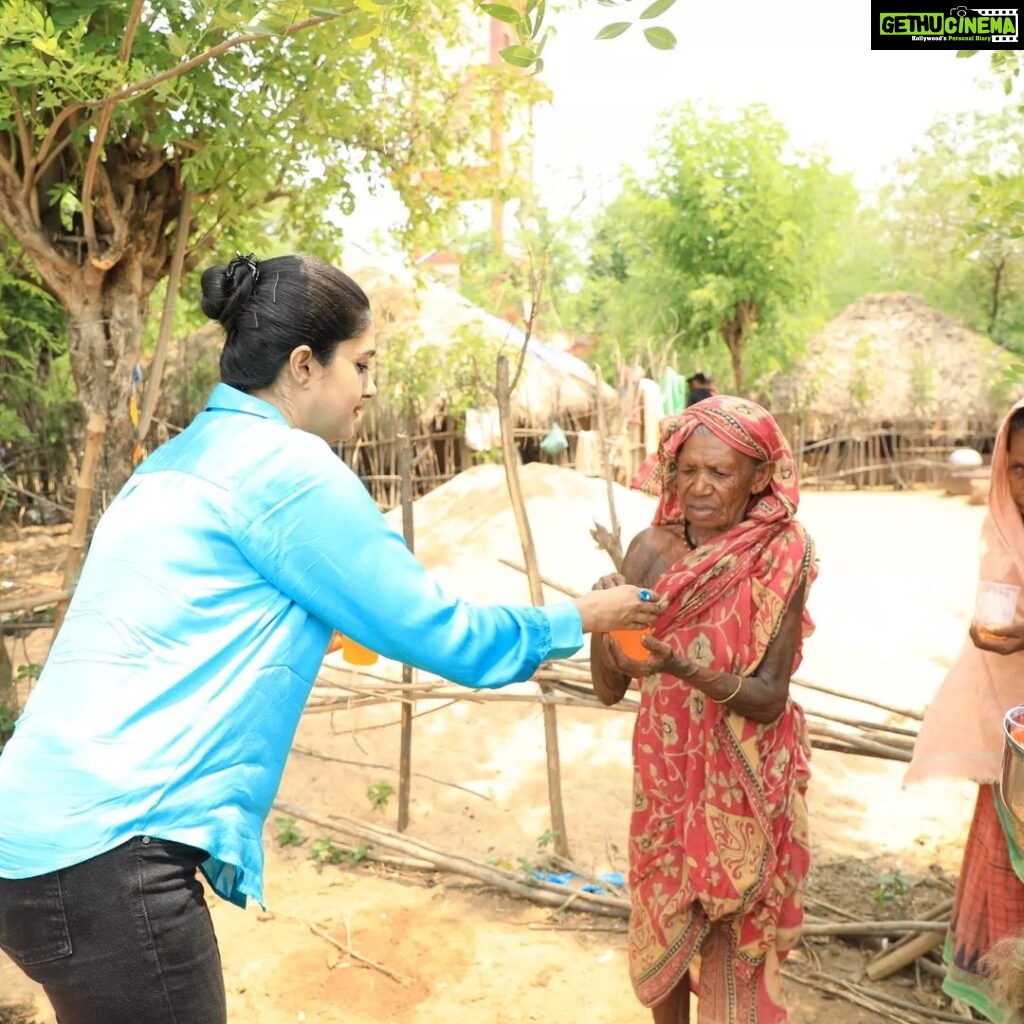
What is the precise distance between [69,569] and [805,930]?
302 centimetres

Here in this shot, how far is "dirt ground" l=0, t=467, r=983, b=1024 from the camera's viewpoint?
3.21 meters

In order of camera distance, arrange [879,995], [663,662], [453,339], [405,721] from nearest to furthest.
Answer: [663,662] < [879,995] < [405,721] < [453,339]

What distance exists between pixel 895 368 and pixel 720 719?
18.1m

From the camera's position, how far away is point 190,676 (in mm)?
1472

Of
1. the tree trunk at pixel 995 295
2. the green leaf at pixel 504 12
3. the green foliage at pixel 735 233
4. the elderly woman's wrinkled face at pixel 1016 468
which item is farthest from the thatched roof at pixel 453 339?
the tree trunk at pixel 995 295

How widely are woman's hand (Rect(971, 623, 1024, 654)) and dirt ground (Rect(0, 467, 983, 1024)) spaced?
1.33 meters

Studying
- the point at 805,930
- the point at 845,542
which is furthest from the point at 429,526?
the point at 805,930

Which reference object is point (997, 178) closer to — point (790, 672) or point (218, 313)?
point (790, 672)

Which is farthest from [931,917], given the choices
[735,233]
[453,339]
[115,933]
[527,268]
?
[527,268]

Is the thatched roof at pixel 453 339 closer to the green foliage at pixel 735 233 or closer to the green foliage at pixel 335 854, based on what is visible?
the green foliage at pixel 735 233

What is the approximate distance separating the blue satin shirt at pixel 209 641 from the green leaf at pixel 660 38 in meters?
0.85

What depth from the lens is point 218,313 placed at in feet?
5.64

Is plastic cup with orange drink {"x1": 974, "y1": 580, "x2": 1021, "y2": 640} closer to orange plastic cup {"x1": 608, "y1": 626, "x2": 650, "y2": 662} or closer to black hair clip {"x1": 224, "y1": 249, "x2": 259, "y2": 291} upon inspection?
orange plastic cup {"x1": 608, "y1": 626, "x2": 650, "y2": 662}

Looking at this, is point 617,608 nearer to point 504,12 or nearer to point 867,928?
point 504,12
